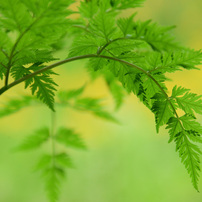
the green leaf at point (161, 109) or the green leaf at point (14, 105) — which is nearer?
the green leaf at point (161, 109)

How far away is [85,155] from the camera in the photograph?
139 inches

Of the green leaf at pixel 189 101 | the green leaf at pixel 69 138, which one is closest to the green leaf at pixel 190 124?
the green leaf at pixel 189 101

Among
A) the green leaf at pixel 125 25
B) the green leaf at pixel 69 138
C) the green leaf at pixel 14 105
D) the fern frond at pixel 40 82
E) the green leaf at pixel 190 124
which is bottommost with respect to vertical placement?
the green leaf at pixel 190 124

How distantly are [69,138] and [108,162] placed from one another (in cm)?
222

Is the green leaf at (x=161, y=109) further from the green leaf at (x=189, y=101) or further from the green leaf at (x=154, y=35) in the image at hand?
the green leaf at (x=154, y=35)

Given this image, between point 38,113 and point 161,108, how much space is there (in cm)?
340

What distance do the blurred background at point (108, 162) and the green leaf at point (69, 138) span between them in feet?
4.99

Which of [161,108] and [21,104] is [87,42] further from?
[21,104]

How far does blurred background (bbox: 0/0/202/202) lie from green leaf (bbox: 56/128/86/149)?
4.99 ft

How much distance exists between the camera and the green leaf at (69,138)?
1.31 metres

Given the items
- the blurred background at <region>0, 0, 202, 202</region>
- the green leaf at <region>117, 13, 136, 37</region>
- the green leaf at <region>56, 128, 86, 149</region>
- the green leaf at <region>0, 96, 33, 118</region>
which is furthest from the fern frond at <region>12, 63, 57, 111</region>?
the blurred background at <region>0, 0, 202, 202</region>

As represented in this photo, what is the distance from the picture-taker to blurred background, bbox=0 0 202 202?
3.16 m

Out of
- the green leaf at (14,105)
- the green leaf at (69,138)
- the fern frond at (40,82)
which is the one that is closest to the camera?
the fern frond at (40,82)

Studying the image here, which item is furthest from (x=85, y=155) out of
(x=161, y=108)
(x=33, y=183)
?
(x=161, y=108)
